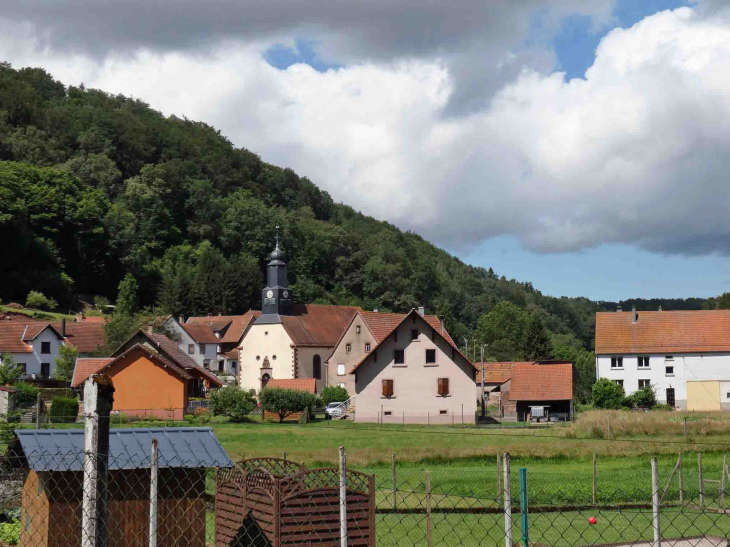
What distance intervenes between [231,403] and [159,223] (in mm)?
97507

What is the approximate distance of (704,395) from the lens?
218ft

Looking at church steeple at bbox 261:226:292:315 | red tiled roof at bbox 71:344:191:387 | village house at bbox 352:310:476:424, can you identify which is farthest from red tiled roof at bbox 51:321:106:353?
village house at bbox 352:310:476:424

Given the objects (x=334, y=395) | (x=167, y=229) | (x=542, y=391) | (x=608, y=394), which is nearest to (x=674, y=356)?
(x=608, y=394)

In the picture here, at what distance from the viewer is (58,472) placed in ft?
33.6

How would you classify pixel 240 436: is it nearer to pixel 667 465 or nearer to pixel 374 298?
pixel 667 465

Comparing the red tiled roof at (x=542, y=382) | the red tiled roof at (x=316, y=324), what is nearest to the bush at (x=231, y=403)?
the red tiled roof at (x=542, y=382)

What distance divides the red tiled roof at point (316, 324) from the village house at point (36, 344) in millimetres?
20123

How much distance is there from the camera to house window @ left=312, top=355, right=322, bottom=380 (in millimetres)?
92000

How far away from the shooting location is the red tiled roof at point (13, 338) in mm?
73894

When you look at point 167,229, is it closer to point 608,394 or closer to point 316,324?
point 316,324

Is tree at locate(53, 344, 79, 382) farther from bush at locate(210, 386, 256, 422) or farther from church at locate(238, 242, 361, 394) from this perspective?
church at locate(238, 242, 361, 394)

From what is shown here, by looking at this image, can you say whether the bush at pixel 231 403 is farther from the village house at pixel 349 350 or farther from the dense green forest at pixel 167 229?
the dense green forest at pixel 167 229

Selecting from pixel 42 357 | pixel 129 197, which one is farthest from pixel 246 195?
pixel 42 357

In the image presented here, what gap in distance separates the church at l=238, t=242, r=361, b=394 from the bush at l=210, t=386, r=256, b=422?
33.7 metres
